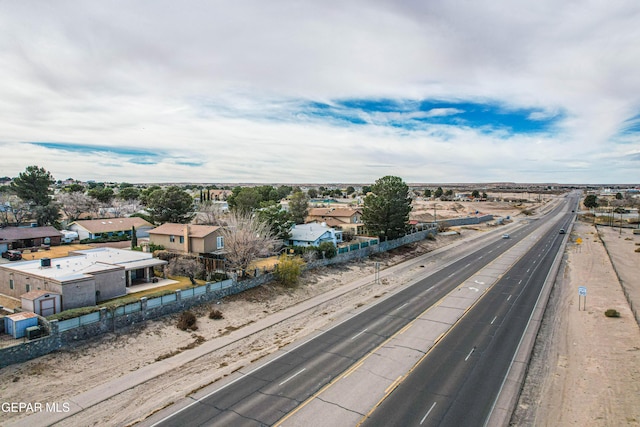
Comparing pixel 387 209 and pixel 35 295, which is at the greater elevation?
pixel 387 209

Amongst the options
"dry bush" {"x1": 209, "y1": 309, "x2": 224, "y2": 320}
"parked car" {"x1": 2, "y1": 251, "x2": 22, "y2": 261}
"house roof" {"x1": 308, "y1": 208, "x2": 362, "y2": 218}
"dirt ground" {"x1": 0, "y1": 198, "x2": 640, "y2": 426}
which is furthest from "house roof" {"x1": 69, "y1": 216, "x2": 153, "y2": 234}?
"dry bush" {"x1": 209, "y1": 309, "x2": 224, "y2": 320}

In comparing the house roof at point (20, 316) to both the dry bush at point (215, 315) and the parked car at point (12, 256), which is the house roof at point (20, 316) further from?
the parked car at point (12, 256)

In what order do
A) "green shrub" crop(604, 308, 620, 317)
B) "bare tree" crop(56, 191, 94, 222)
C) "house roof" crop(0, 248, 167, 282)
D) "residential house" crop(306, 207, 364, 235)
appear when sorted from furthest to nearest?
"bare tree" crop(56, 191, 94, 222)
"residential house" crop(306, 207, 364, 235)
"green shrub" crop(604, 308, 620, 317)
"house roof" crop(0, 248, 167, 282)

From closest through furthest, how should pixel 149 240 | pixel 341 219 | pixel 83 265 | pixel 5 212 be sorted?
pixel 83 265 → pixel 149 240 → pixel 5 212 → pixel 341 219

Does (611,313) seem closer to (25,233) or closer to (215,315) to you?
(215,315)

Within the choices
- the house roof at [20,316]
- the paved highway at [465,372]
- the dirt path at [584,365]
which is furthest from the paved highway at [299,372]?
the house roof at [20,316]

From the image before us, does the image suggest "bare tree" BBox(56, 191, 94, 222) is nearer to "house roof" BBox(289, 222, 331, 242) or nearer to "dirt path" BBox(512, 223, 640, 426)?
"house roof" BBox(289, 222, 331, 242)

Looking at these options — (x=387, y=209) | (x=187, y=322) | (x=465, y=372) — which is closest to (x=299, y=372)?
(x=465, y=372)
